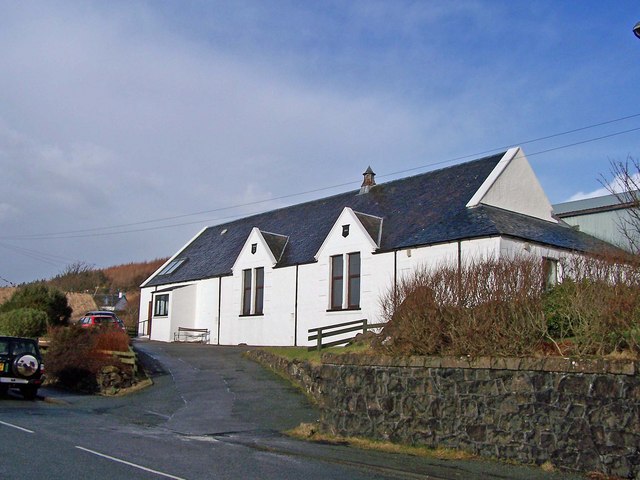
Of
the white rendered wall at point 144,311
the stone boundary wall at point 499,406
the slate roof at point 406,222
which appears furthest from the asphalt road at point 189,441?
the white rendered wall at point 144,311

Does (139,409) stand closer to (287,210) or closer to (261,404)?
(261,404)

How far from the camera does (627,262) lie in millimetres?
11672

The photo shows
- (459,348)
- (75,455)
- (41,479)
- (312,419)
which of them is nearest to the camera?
(41,479)

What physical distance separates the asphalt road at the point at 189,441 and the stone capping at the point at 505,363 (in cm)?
165

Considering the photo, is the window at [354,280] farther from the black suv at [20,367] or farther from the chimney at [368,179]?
the black suv at [20,367]

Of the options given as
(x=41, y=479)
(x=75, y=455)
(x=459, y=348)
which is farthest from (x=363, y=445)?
(x=41, y=479)

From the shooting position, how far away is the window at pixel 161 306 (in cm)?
4131

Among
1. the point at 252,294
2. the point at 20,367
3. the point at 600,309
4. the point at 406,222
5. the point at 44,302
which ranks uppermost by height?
the point at 406,222

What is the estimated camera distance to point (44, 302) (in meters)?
33.7

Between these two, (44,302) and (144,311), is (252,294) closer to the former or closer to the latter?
(44,302)

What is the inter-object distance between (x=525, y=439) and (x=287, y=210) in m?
30.7

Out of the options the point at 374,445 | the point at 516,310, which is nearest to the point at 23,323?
the point at 374,445

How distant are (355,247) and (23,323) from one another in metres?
15.4

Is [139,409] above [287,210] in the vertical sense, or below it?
below
